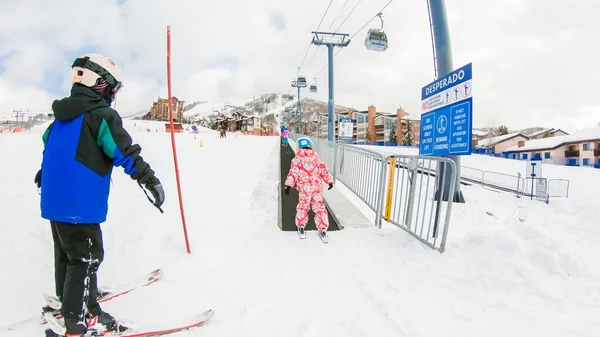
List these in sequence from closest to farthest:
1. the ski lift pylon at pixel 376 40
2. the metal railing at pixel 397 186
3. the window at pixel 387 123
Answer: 1. the metal railing at pixel 397 186
2. the ski lift pylon at pixel 376 40
3. the window at pixel 387 123

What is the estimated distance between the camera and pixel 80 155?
2031mm

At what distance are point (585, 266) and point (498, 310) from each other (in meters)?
1.11

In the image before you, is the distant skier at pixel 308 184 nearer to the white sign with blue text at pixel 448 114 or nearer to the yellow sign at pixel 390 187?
the yellow sign at pixel 390 187

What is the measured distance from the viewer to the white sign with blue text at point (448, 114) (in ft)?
19.2

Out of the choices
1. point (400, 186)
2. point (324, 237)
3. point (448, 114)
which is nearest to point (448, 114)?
point (448, 114)

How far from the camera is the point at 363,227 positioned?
5.22m

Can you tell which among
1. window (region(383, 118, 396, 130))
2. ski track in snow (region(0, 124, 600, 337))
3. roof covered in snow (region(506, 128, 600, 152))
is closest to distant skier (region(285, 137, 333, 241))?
ski track in snow (region(0, 124, 600, 337))

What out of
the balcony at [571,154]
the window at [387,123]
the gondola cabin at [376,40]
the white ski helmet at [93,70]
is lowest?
the balcony at [571,154]

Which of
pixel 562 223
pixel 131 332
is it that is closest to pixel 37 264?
pixel 131 332

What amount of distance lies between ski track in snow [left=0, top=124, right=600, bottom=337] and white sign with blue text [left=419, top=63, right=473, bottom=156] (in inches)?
95.7

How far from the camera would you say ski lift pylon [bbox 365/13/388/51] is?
12453mm

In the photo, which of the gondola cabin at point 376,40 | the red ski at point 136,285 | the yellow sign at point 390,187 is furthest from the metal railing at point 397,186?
the gondola cabin at point 376,40

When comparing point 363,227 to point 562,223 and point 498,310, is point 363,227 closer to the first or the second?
point 498,310

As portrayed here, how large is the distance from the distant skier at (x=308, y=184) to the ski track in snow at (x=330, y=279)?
10.9 inches
